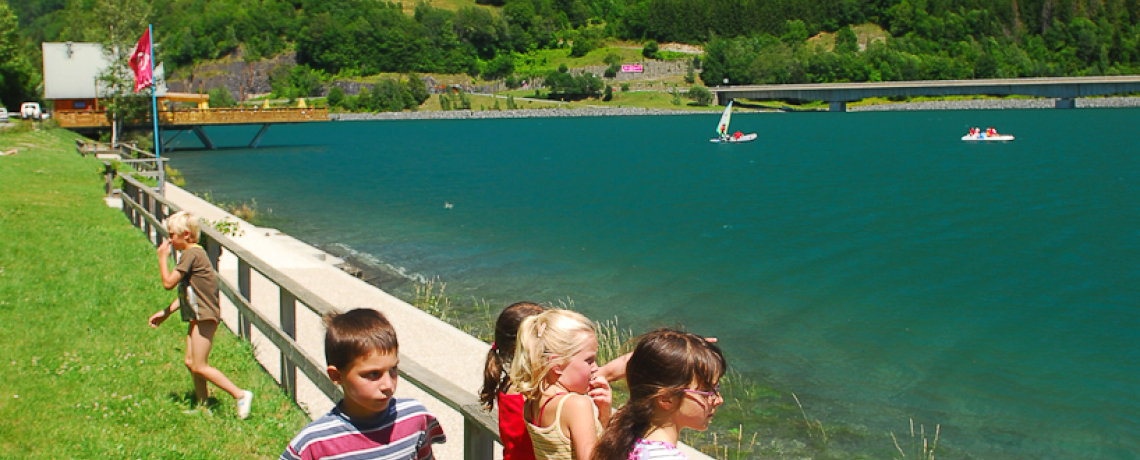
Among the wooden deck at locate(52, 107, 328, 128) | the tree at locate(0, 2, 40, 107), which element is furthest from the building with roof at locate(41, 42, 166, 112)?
the tree at locate(0, 2, 40, 107)

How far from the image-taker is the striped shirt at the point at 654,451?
307 cm

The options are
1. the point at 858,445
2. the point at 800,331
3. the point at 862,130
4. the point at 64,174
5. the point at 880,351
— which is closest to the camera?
the point at 858,445

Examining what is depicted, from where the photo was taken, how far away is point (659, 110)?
189 m

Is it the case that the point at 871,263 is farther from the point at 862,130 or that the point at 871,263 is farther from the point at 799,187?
the point at 862,130

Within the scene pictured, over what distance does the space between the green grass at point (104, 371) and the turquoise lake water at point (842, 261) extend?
24.2 ft

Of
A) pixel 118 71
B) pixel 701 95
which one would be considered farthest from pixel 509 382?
pixel 701 95

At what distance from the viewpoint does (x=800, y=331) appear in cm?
1606

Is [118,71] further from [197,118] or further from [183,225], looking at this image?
[183,225]

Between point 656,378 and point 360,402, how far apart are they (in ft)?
4.35

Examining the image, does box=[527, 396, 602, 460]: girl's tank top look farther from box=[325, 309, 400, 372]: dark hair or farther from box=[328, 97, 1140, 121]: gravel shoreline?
box=[328, 97, 1140, 121]: gravel shoreline

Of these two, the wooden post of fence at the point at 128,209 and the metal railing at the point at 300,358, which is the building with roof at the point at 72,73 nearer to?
the wooden post of fence at the point at 128,209

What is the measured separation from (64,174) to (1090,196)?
130 feet

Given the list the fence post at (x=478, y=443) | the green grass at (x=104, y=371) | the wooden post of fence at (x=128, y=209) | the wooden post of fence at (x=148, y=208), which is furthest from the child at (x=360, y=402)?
the wooden post of fence at (x=128, y=209)

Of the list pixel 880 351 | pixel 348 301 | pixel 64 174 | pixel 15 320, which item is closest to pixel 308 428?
pixel 15 320
